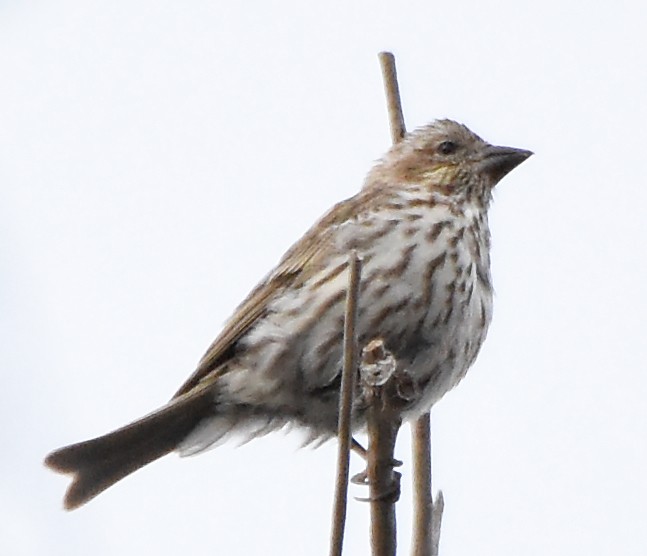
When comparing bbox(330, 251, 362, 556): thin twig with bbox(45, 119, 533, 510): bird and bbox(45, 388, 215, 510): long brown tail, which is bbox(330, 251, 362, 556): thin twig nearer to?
bbox(45, 119, 533, 510): bird

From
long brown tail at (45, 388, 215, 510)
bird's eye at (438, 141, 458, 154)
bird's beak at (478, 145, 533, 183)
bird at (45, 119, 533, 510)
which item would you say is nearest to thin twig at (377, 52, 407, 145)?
bird at (45, 119, 533, 510)

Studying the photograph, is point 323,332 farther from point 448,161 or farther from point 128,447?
point 448,161

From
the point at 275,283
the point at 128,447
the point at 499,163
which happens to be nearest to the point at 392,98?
the point at 275,283

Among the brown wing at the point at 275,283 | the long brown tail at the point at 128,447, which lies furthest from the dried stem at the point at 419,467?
the long brown tail at the point at 128,447

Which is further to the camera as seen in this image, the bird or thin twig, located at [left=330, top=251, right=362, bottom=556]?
the bird

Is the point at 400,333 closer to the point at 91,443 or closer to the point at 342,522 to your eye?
the point at 91,443

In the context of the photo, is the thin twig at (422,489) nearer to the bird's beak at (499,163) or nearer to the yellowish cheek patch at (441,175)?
the yellowish cheek patch at (441,175)
